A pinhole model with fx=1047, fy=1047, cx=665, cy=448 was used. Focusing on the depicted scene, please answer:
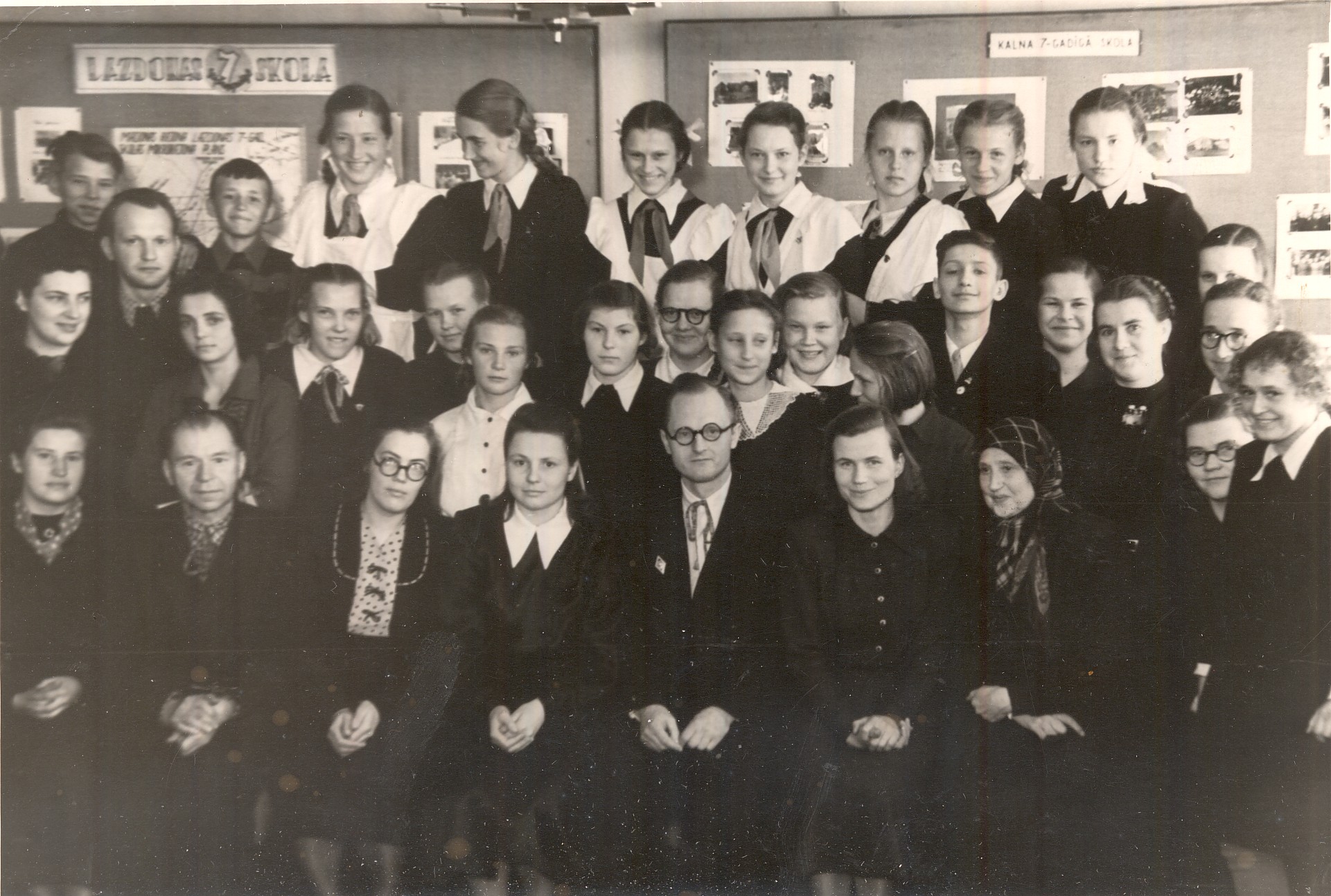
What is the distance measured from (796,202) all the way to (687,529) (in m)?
1.03

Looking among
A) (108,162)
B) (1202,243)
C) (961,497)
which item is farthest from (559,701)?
(1202,243)

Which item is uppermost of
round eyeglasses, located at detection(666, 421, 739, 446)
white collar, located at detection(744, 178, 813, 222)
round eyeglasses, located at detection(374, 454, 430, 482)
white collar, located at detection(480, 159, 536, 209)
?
white collar, located at detection(480, 159, 536, 209)

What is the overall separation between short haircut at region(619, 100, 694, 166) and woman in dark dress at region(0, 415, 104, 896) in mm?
1868

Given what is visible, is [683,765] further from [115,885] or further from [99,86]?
[99,86]

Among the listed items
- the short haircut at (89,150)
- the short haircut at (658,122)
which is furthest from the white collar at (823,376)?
the short haircut at (89,150)

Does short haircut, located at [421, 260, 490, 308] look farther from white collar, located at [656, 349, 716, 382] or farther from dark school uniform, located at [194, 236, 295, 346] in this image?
white collar, located at [656, 349, 716, 382]

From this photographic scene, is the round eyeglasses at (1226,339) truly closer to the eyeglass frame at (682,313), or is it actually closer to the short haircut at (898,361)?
the short haircut at (898,361)

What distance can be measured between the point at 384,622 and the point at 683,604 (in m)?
0.89

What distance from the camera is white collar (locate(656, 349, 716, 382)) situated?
10.2ft

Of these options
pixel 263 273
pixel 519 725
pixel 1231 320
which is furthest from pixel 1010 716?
pixel 263 273

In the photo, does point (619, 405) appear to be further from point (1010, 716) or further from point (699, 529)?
point (1010, 716)

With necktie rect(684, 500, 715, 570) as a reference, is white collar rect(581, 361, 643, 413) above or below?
above

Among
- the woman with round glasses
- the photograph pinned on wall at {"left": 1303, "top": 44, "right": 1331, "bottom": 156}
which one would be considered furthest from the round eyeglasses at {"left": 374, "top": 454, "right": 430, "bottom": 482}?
the photograph pinned on wall at {"left": 1303, "top": 44, "right": 1331, "bottom": 156}

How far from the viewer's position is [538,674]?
3100mm
